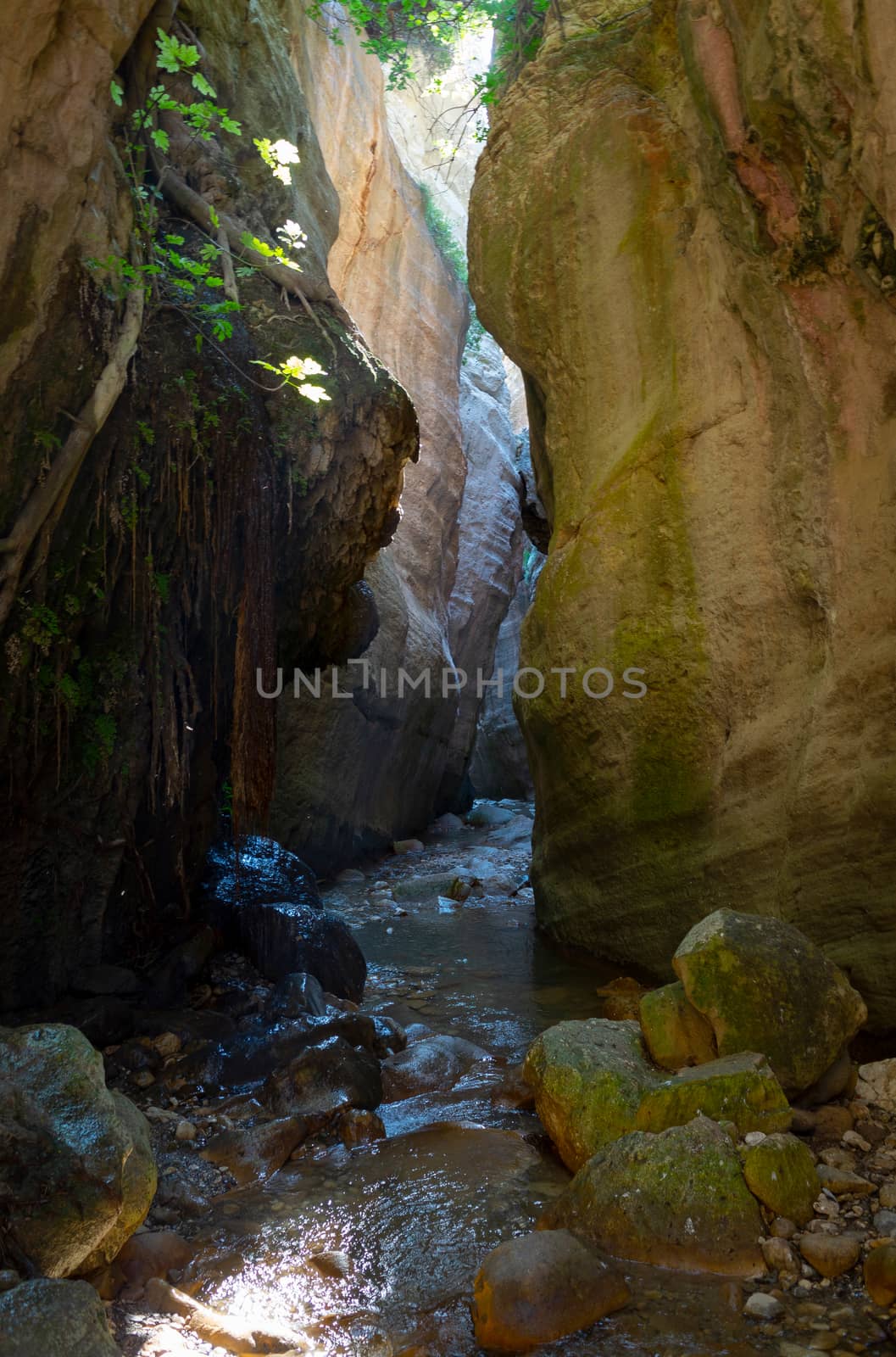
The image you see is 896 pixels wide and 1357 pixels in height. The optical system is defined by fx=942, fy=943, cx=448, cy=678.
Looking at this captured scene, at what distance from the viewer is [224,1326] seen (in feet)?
9.18

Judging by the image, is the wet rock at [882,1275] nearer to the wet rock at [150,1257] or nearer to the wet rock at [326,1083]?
the wet rock at [150,1257]

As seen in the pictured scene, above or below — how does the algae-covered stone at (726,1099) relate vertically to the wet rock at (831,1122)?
above

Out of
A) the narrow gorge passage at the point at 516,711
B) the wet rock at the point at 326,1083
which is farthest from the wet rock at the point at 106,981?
the wet rock at the point at 326,1083

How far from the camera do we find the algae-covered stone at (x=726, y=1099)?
3582mm

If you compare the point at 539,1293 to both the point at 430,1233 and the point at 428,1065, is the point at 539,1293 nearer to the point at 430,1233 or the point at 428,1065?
the point at 430,1233

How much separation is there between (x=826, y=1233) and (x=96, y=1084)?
2.47 meters

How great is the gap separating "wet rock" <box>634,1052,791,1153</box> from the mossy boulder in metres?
0.22

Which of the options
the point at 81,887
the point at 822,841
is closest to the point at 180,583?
the point at 81,887

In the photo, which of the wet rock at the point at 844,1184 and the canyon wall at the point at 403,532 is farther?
the canyon wall at the point at 403,532

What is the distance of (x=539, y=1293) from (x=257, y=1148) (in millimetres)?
1724

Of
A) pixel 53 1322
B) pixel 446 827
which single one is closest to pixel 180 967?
pixel 53 1322

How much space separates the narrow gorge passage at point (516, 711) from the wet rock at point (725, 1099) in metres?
0.02

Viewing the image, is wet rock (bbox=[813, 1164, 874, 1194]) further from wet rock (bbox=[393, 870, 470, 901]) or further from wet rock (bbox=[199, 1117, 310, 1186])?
wet rock (bbox=[393, 870, 470, 901])

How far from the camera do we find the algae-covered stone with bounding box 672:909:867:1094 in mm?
4066
